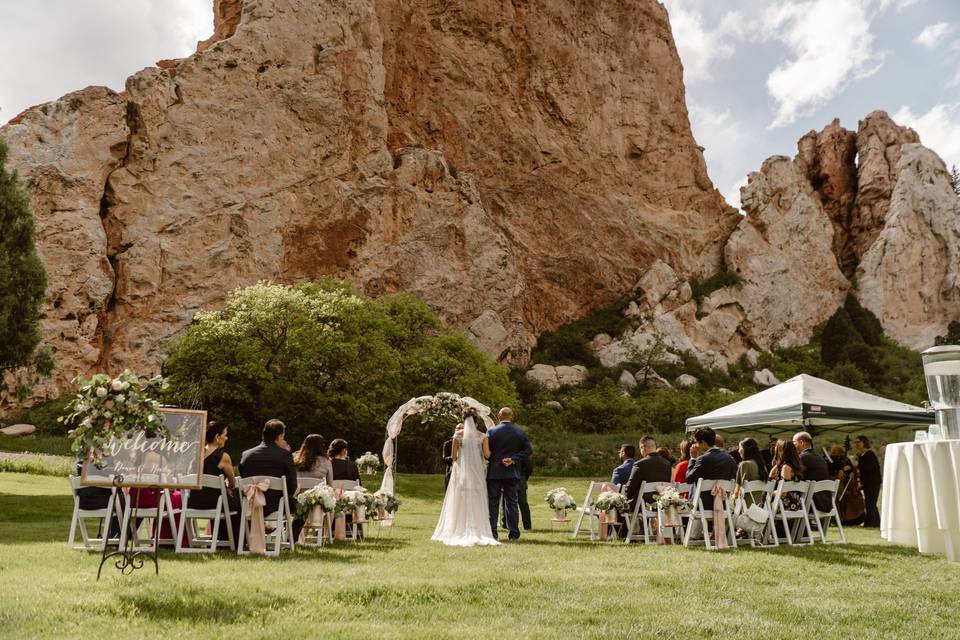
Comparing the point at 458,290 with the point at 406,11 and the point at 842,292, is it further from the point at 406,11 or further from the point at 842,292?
the point at 842,292

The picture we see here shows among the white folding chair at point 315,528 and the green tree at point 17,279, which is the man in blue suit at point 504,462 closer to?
the white folding chair at point 315,528

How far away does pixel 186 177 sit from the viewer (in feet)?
164

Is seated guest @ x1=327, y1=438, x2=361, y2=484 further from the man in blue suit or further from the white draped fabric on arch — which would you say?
the man in blue suit

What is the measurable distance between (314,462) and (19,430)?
32870 millimetres

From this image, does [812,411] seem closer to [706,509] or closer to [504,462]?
[706,509]

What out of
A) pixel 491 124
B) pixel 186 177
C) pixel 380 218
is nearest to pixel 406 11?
pixel 491 124

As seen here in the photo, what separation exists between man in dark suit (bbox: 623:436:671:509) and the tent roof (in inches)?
103

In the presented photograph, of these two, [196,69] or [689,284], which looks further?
[689,284]

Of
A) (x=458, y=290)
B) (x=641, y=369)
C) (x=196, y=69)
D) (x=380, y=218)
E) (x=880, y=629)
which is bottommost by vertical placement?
(x=880, y=629)

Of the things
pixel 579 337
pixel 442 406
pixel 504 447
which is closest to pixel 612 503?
pixel 504 447

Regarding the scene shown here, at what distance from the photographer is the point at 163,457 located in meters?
7.46

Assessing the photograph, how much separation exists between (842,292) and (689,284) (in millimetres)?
18555

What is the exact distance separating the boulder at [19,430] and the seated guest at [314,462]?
106 feet

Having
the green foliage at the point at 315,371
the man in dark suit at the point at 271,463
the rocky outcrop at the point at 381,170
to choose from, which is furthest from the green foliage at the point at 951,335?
the man in dark suit at the point at 271,463
